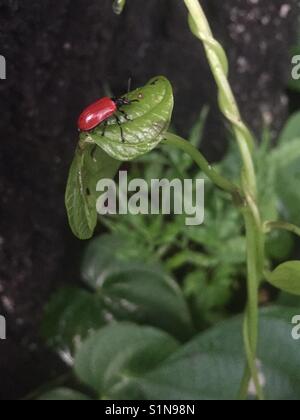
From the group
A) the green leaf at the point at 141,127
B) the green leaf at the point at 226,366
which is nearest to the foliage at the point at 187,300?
the green leaf at the point at 226,366

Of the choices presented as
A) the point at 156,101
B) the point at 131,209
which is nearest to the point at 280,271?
the point at 156,101

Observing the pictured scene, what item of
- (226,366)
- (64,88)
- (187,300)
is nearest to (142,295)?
(187,300)

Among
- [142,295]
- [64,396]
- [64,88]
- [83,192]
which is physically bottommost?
[64,396]

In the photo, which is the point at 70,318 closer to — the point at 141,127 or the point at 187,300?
the point at 187,300

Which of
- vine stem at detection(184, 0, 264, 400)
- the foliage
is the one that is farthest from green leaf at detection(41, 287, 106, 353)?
vine stem at detection(184, 0, 264, 400)

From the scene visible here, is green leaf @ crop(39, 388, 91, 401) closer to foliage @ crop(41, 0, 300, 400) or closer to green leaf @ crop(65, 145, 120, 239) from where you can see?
foliage @ crop(41, 0, 300, 400)

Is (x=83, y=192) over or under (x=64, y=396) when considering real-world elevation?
over
